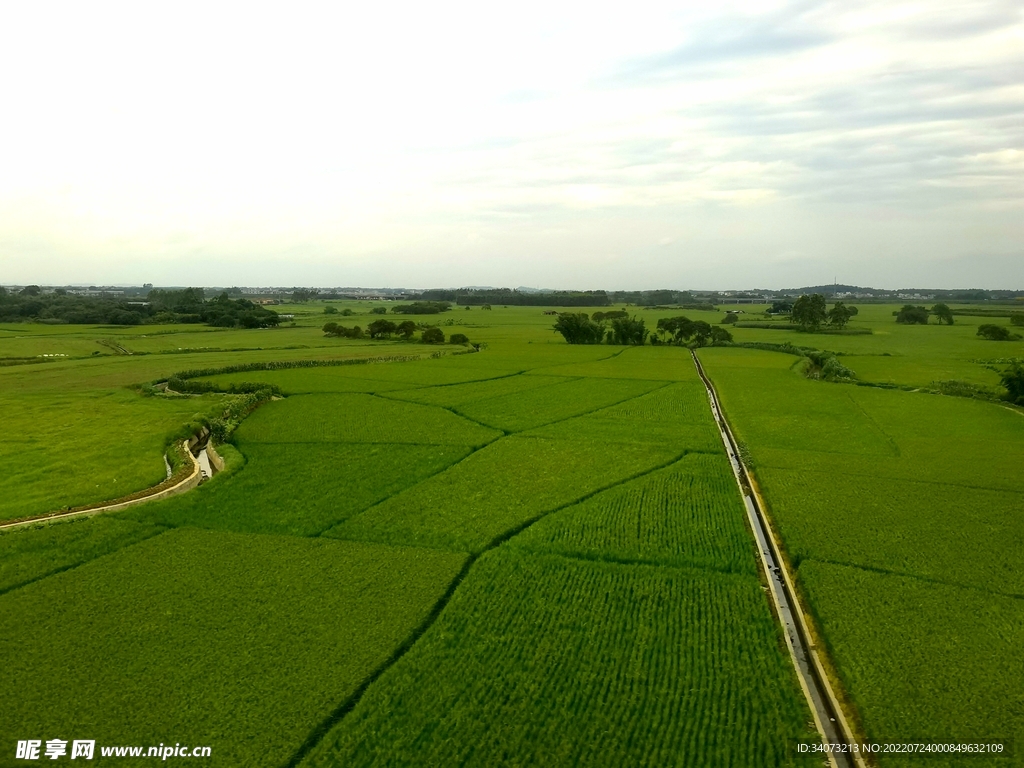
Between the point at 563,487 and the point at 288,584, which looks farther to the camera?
the point at 563,487

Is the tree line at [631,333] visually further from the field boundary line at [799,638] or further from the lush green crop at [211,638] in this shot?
the lush green crop at [211,638]

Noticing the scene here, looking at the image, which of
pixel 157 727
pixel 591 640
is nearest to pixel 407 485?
pixel 591 640

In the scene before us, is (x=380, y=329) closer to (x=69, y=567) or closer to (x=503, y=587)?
(x=69, y=567)

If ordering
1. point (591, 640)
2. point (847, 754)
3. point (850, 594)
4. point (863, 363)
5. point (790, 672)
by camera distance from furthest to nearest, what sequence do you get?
point (863, 363) < point (850, 594) < point (591, 640) < point (790, 672) < point (847, 754)

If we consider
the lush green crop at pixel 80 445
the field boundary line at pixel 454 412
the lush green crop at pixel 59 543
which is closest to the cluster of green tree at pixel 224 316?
the lush green crop at pixel 80 445

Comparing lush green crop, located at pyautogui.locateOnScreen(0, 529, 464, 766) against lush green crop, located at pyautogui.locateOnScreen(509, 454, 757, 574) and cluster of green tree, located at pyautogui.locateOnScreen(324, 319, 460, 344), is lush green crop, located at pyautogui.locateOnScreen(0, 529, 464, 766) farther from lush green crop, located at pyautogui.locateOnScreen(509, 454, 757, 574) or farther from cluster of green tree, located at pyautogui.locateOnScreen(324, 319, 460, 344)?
cluster of green tree, located at pyautogui.locateOnScreen(324, 319, 460, 344)

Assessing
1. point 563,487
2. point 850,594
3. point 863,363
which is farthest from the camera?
point 863,363

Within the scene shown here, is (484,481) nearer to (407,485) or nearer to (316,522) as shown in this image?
(407,485)

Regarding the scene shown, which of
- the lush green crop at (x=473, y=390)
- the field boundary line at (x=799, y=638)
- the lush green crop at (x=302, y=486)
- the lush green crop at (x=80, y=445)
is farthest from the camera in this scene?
the lush green crop at (x=473, y=390)
